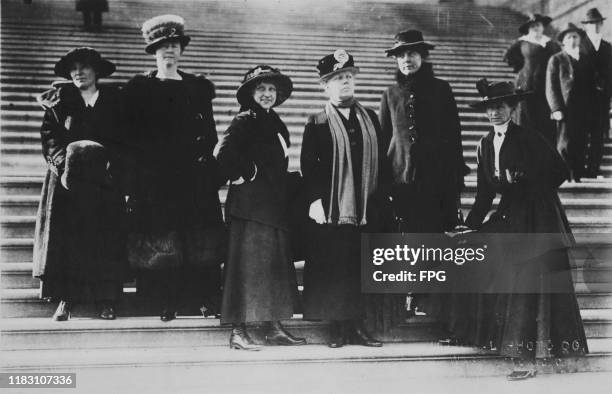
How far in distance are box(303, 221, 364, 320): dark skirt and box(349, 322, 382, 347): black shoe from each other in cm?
8

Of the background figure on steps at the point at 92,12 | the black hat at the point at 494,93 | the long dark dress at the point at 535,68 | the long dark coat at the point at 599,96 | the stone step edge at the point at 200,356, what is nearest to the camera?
the stone step edge at the point at 200,356

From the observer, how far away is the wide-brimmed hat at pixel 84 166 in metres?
4.43

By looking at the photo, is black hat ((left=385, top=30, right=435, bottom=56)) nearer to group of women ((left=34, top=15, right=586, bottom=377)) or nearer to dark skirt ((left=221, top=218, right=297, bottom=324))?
group of women ((left=34, top=15, right=586, bottom=377))

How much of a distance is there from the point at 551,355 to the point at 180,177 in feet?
7.89

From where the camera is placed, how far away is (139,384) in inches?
170

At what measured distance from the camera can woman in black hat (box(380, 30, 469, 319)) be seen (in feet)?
15.1

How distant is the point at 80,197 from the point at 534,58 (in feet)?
11.2

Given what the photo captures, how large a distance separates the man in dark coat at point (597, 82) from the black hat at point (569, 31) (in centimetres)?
5

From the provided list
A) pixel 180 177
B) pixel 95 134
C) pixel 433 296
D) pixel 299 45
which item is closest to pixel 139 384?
pixel 180 177

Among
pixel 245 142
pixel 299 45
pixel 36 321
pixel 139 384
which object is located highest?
pixel 299 45

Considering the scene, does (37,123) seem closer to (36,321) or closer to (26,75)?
(26,75)

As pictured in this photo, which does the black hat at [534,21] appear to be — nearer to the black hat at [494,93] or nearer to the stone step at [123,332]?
the black hat at [494,93]

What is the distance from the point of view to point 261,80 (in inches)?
176

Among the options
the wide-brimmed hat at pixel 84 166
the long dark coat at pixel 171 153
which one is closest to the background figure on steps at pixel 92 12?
the long dark coat at pixel 171 153
